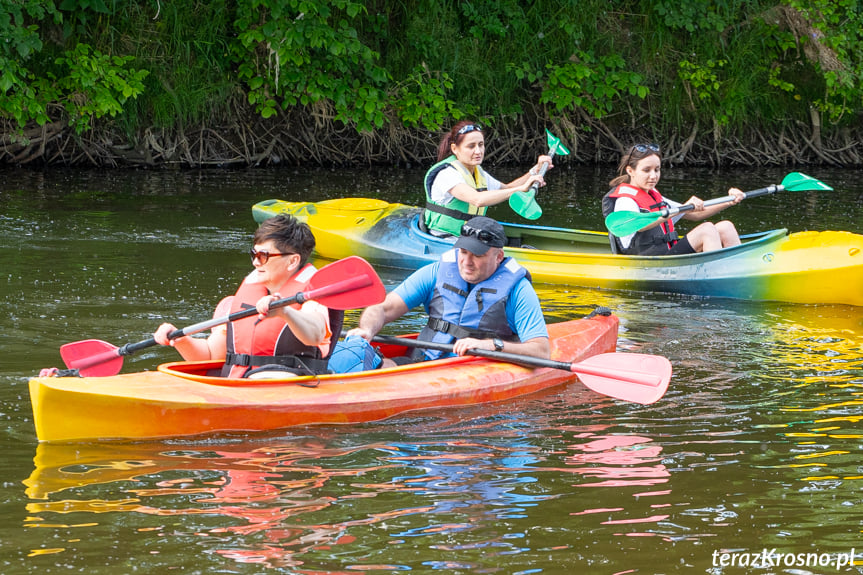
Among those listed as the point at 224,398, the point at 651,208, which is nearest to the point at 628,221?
the point at 651,208

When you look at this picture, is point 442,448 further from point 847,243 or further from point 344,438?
point 847,243

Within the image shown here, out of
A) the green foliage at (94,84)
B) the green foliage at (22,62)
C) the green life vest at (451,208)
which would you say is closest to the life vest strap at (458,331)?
the green life vest at (451,208)

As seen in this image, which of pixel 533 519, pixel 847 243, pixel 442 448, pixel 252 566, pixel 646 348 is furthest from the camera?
pixel 847 243

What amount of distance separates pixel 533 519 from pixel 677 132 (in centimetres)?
1142

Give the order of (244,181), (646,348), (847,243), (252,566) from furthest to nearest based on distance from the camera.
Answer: (244,181), (847,243), (646,348), (252,566)

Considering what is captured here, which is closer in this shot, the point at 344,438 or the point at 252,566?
the point at 252,566

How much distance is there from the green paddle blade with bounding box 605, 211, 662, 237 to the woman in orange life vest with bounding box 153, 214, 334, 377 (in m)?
3.15

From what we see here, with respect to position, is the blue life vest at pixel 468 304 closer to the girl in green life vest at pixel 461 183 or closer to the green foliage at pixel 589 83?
the girl in green life vest at pixel 461 183

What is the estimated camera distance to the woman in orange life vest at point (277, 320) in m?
4.20

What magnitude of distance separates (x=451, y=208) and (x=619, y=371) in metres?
3.17

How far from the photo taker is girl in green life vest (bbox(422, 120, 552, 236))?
721cm

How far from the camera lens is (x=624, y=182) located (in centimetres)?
730

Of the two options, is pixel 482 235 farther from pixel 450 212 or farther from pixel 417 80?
pixel 417 80

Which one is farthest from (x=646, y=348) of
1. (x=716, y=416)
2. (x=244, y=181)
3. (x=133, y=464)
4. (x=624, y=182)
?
(x=244, y=181)
